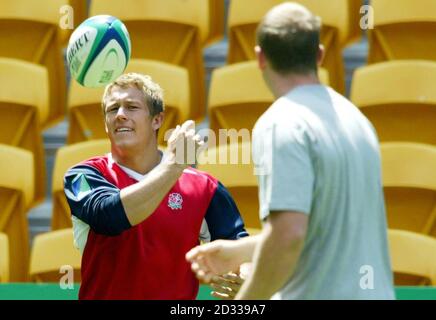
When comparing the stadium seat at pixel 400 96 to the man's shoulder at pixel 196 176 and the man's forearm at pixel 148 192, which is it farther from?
the man's forearm at pixel 148 192

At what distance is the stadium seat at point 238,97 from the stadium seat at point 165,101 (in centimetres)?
16

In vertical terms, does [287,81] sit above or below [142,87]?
above

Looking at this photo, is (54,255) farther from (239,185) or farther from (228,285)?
(228,285)

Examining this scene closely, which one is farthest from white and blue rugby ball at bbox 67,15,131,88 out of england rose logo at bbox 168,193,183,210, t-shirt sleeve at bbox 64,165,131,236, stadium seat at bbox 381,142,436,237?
stadium seat at bbox 381,142,436,237

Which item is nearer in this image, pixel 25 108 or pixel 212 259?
pixel 212 259

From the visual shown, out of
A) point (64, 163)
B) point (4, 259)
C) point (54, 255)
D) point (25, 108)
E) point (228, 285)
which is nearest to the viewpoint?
point (228, 285)

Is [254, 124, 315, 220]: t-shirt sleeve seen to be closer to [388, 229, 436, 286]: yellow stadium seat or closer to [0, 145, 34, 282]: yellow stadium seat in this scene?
[388, 229, 436, 286]: yellow stadium seat

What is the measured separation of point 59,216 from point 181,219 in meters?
2.06

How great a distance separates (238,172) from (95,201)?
1801 mm

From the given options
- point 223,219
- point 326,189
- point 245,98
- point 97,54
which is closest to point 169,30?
point 245,98

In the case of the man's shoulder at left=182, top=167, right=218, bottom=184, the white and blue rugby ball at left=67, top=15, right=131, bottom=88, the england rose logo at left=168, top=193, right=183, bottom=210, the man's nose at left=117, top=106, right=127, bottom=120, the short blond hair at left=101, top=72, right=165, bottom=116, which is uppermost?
the white and blue rugby ball at left=67, top=15, right=131, bottom=88

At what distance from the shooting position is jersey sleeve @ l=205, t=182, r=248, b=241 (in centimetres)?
433

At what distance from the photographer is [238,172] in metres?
5.81

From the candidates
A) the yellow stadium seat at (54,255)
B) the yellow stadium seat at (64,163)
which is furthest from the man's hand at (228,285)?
the yellow stadium seat at (64,163)
